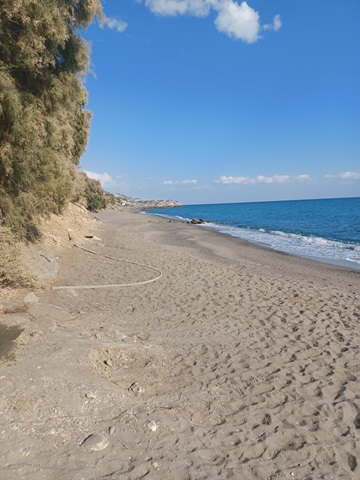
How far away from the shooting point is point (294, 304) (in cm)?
872

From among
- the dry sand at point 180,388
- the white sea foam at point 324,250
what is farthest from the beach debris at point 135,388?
the white sea foam at point 324,250

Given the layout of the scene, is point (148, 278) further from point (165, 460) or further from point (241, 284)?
point (165, 460)

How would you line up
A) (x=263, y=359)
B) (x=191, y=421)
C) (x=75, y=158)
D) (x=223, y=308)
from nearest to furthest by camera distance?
(x=191, y=421) → (x=263, y=359) → (x=223, y=308) → (x=75, y=158)

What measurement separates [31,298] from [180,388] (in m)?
4.34

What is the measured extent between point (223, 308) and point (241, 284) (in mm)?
2678

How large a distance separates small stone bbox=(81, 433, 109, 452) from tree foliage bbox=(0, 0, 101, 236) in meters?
6.46

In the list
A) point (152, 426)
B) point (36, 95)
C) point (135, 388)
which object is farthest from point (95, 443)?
point (36, 95)

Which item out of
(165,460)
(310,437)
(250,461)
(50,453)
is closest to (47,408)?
(50,453)

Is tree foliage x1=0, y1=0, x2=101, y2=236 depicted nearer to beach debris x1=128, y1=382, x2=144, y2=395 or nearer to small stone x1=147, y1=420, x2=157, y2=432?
beach debris x1=128, y1=382, x2=144, y2=395

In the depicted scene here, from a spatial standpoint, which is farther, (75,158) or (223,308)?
(75,158)

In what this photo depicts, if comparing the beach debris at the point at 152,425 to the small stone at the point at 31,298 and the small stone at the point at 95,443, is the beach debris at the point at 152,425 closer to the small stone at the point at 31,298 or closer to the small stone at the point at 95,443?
the small stone at the point at 95,443

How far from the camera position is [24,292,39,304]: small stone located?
7.11 m

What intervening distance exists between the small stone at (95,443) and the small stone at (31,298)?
449 centimetres

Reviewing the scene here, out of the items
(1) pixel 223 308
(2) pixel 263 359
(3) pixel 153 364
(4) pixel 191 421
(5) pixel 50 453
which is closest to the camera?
(5) pixel 50 453
